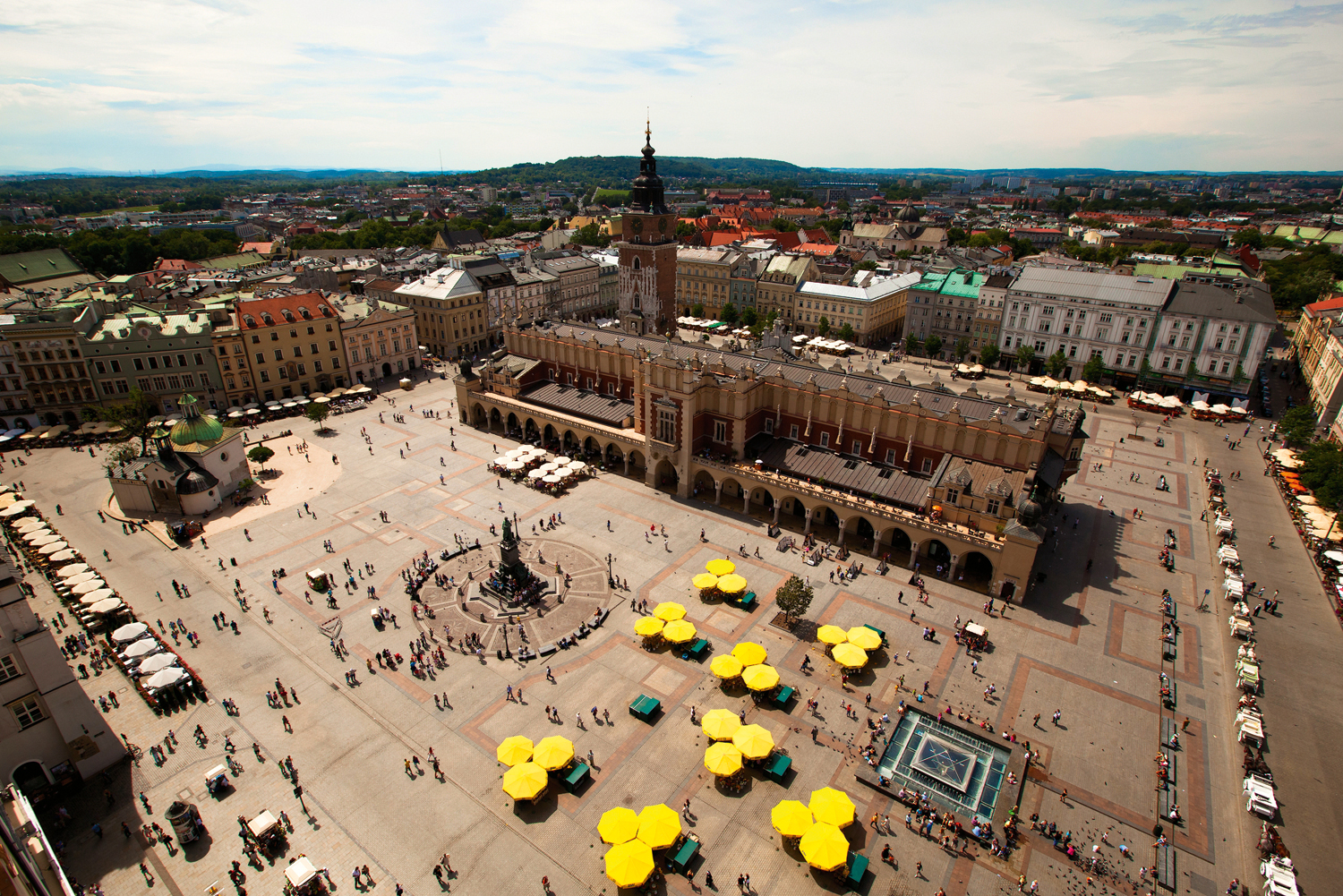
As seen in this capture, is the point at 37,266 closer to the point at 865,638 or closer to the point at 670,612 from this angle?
the point at 670,612

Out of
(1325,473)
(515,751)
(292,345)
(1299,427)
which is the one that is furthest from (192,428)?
(1299,427)

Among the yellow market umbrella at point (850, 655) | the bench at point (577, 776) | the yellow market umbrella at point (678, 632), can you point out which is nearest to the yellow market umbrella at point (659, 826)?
the bench at point (577, 776)

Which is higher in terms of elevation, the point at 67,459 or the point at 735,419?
the point at 735,419

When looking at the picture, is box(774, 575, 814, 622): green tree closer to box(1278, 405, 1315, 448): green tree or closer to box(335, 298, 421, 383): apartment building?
box(1278, 405, 1315, 448): green tree

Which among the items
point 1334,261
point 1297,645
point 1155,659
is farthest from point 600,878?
point 1334,261

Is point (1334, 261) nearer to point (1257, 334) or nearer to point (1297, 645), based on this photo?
point (1257, 334)

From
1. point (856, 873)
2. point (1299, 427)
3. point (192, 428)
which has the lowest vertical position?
point (856, 873)
